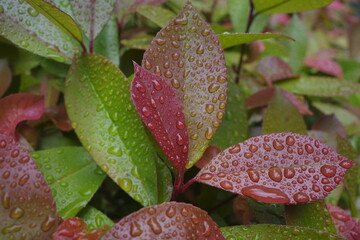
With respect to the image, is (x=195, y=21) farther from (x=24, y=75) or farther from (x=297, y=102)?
(x=24, y=75)

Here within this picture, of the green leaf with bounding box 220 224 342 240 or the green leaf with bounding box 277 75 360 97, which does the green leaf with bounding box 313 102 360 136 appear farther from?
the green leaf with bounding box 220 224 342 240

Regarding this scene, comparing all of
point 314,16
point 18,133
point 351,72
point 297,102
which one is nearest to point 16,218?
point 18,133

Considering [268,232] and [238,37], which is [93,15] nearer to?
[238,37]

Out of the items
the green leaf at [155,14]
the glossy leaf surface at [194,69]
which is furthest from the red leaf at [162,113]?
the green leaf at [155,14]

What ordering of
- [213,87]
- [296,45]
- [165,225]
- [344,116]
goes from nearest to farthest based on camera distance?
[165,225] → [213,87] → [344,116] → [296,45]

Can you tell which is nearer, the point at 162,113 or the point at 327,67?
the point at 162,113

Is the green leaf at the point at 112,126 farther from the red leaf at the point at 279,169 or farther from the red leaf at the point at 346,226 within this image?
the red leaf at the point at 346,226

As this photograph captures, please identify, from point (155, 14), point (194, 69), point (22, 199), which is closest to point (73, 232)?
point (22, 199)
